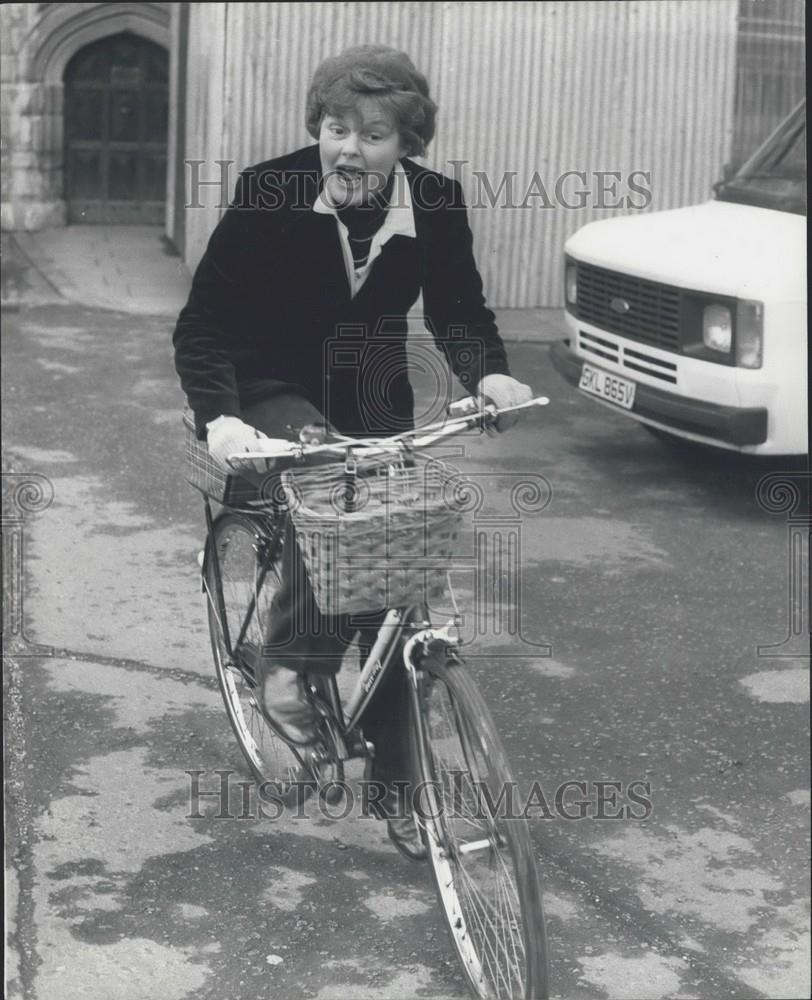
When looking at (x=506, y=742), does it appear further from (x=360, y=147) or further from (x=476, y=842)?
(x=360, y=147)

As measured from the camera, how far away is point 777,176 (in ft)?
25.1

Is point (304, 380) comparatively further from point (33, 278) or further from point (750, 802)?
point (33, 278)

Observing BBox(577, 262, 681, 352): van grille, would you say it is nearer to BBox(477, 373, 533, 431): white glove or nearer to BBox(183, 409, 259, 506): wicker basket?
BBox(183, 409, 259, 506): wicker basket

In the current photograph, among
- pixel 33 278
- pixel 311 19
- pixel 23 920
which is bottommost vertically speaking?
pixel 23 920

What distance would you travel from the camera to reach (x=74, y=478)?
24.3 ft

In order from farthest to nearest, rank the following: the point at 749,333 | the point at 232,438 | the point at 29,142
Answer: the point at 29,142 < the point at 749,333 < the point at 232,438

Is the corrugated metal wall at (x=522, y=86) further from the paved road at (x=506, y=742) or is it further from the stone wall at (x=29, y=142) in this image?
the paved road at (x=506, y=742)

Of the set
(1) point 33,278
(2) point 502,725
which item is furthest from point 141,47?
(2) point 502,725

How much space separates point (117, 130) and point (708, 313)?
36.1ft

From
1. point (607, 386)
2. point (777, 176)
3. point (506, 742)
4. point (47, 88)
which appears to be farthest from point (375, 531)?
point (47, 88)

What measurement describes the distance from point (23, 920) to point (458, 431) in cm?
144

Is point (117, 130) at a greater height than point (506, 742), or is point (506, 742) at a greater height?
point (117, 130)

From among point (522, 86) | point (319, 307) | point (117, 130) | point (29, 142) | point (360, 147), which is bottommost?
point (319, 307)

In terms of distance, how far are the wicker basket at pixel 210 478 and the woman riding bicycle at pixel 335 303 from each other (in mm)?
162
